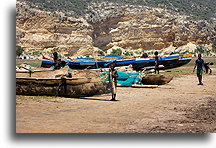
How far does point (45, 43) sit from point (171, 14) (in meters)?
19.1

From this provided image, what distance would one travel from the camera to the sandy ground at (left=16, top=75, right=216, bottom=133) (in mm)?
4750

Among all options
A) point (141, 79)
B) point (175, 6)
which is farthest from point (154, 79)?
point (175, 6)

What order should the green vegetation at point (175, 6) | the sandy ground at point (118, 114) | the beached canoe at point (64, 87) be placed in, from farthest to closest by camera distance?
1. the green vegetation at point (175, 6)
2. the beached canoe at point (64, 87)
3. the sandy ground at point (118, 114)

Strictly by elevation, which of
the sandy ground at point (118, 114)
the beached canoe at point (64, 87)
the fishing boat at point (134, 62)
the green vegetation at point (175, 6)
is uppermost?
the green vegetation at point (175, 6)

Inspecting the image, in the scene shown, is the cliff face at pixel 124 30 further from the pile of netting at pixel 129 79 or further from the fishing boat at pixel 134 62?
the pile of netting at pixel 129 79

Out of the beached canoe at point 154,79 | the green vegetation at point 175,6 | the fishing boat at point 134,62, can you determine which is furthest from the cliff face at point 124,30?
the beached canoe at point 154,79

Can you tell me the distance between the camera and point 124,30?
47219 mm

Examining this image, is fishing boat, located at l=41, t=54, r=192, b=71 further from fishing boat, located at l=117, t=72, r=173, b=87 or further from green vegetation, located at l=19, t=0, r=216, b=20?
green vegetation, located at l=19, t=0, r=216, b=20

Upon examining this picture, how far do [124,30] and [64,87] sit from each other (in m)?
40.3

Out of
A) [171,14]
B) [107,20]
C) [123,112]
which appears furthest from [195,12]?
[123,112]

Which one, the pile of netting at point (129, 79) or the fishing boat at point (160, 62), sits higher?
the fishing boat at point (160, 62)

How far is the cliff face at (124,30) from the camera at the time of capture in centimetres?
4206

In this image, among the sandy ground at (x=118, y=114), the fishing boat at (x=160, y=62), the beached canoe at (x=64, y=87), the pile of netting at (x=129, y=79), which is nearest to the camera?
the sandy ground at (x=118, y=114)

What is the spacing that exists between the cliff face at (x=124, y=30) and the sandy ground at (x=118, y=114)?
34.4 metres
